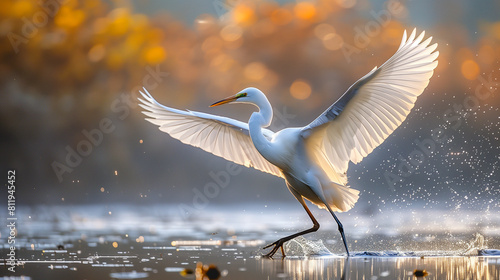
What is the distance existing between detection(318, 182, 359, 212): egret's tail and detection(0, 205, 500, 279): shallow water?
1.36ft

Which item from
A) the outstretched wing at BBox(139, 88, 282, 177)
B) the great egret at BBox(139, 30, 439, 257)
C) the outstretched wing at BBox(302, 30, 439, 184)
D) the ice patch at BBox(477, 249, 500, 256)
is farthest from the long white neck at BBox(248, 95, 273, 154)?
the ice patch at BBox(477, 249, 500, 256)

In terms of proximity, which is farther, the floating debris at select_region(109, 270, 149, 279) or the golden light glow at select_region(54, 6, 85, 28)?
the golden light glow at select_region(54, 6, 85, 28)

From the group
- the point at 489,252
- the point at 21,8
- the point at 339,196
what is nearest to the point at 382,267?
the point at 339,196

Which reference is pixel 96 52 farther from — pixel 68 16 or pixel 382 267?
pixel 382 267

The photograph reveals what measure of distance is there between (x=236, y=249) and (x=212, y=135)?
110 centimetres

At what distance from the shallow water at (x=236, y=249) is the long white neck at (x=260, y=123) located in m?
0.88

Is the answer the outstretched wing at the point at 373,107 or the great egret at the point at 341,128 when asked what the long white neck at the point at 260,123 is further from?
the outstretched wing at the point at 373,107

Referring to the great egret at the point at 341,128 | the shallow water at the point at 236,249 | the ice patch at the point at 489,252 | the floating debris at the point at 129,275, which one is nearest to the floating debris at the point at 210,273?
the shallow water at the point at 236,249

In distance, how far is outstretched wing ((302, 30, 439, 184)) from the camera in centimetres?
491

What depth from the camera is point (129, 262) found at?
4.82 metres

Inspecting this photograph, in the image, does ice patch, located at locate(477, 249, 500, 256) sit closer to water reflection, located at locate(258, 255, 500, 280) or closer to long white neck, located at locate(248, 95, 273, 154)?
water reflection, located at locate(258, 255, 500, 280)

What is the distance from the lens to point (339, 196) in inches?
216

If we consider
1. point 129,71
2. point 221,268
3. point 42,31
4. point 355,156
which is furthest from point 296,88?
point 221,268

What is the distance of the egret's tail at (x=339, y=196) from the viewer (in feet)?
17.7
